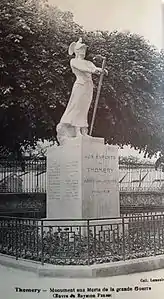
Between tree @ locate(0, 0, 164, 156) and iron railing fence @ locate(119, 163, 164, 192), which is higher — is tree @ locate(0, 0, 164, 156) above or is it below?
above

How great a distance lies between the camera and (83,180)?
98 centimetres

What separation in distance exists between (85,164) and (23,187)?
5.7 inches

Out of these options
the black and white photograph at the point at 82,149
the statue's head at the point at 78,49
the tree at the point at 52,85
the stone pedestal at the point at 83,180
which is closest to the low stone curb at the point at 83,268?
the black and white photograph at the point at 82,149

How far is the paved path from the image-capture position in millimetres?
952

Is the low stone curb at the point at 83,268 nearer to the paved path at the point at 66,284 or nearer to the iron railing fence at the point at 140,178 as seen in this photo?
the paved path at the point at 66,284

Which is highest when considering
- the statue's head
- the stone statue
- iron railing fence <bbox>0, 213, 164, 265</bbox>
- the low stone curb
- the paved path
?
the statue's head

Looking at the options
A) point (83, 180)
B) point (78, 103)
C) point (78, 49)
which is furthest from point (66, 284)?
point (78, 49)

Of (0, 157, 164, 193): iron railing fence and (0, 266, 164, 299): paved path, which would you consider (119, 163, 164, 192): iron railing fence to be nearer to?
(0, 157, 164, 193): iron railing fence

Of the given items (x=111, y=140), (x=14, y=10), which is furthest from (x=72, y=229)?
(x=14, y=10)

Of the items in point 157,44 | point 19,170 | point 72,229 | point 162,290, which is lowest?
point 162,290

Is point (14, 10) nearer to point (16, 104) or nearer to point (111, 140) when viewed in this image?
point (16, 104)

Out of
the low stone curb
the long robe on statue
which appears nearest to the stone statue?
the long robe on statue

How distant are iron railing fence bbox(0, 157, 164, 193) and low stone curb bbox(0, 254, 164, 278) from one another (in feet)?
0.50

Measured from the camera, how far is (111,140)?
39.6 inches
